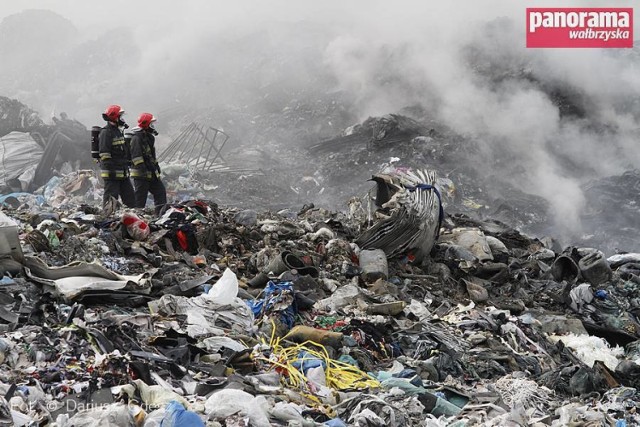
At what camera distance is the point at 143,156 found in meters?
9.16

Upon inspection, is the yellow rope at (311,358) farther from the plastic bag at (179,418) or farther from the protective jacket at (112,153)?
the protective jacket at (112,153)

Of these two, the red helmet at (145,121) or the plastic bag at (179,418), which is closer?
the plastic bag at (179,418)

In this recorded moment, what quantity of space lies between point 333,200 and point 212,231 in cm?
583

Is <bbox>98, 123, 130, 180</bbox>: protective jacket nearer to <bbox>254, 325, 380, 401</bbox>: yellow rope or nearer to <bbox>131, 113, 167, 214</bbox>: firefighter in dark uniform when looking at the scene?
<bbox>131, 113, 167, 214</bbox>: firefighter in dark uniform

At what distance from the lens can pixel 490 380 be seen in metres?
5.15

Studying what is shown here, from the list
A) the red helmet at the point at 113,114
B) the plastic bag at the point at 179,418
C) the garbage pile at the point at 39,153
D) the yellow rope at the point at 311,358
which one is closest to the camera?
the plastic bag at the point at 179,418

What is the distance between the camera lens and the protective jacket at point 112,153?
9.09 meters

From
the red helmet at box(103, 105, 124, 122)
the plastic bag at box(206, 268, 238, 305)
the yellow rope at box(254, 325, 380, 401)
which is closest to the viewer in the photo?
the yellow rope at box(254, 325, 380, 401)

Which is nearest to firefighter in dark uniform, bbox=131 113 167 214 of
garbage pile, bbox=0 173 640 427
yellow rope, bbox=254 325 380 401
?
garbage pile, bbox=0 173 640 427

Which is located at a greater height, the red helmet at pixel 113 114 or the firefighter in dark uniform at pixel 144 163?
the red helmet at pixel 113 114

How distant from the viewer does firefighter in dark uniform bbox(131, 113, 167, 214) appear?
9094 millimetres

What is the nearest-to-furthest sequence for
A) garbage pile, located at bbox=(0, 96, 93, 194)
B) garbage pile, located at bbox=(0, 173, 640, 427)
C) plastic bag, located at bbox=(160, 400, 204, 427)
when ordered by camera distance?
plastic bag, located at bbox=(160, 400, 204, 427) < garbage pile, located at bbox=(0, 173, 640, 427) < garbage pile, located at bbox=(0, 96, 93, 194)

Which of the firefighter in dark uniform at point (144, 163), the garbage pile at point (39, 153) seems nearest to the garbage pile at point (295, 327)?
the firefighter in dark uniform at point (144, 163)

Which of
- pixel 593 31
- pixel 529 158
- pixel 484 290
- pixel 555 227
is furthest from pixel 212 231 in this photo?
pixel 593 31
